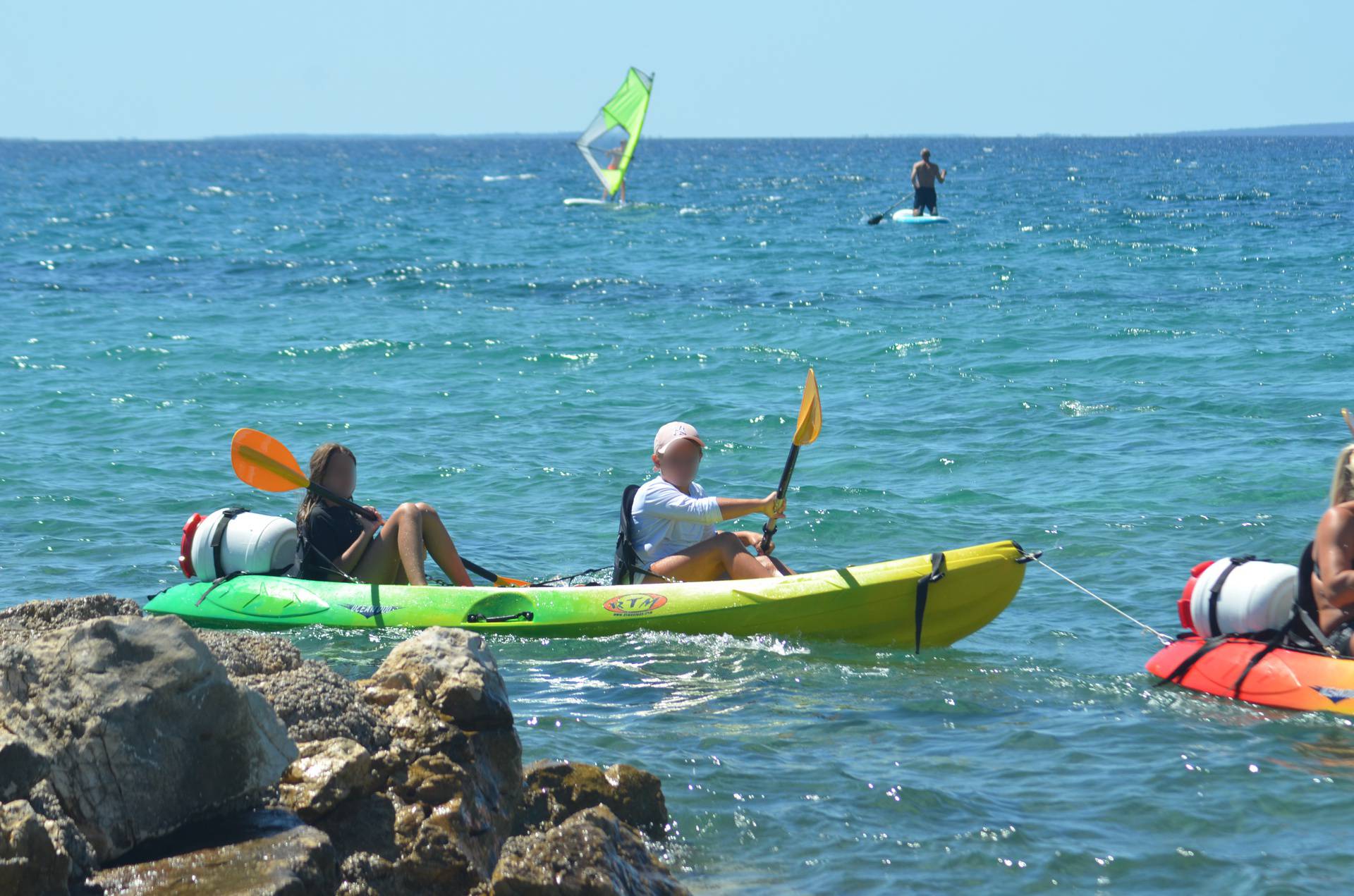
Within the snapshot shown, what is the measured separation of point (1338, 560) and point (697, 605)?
2.56 metres

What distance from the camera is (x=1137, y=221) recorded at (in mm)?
29609

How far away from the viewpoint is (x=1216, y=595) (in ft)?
18.6

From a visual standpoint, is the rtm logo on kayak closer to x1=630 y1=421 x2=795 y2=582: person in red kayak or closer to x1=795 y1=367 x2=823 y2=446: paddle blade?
x1=630 y1=421 x2=795 y2=582: person in red kayak

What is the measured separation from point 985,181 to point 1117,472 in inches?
1701

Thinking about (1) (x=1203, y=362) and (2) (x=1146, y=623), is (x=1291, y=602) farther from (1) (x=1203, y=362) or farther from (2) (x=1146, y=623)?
(1) (x=1203, y=362)

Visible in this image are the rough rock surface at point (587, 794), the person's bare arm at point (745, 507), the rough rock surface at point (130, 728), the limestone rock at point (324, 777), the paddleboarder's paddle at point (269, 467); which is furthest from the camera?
the paddleboarder's paddle at point (269, 467)

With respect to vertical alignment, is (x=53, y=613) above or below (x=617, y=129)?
below

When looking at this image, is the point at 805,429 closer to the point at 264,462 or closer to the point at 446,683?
the point at 264,462

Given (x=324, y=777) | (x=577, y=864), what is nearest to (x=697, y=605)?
(x=577, y=864)

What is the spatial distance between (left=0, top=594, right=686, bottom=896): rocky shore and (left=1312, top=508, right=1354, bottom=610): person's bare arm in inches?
117

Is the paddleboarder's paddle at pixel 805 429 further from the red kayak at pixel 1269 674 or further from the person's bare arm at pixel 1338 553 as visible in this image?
the person's bare arm at pixel 1338 553

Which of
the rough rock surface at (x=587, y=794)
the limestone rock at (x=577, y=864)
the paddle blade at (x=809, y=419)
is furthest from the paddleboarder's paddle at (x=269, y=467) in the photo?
the limestone rock at (x=577, y=864)

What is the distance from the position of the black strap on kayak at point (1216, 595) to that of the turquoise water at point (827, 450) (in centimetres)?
38

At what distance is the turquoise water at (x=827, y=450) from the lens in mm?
4512
